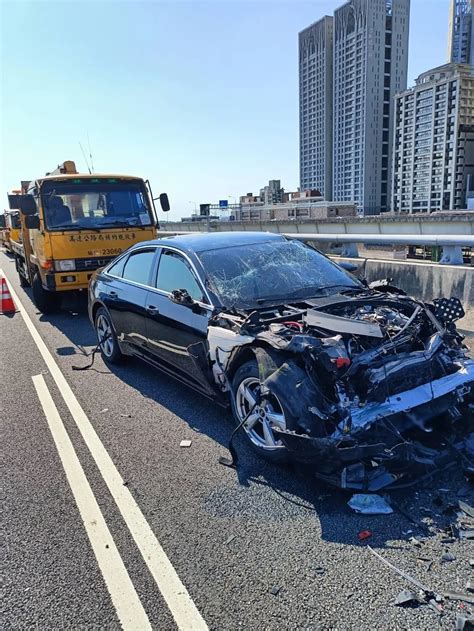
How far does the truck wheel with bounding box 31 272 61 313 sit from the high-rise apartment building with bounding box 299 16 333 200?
83.0m

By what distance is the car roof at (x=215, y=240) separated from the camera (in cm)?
514

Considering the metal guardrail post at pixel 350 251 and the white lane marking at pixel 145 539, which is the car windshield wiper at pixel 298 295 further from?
the metal guardrail post at pixel 350 251

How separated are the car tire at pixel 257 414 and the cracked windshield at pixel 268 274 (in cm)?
79

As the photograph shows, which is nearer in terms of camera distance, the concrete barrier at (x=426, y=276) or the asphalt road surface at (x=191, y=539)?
the asphalt road surface at (x=191, y=539)

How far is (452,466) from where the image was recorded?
3361 millimetres

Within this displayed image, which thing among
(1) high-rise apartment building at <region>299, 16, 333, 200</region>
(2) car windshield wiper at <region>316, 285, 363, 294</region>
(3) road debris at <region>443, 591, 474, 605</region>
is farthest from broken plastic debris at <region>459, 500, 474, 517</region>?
(1) high-rise apartment building at <region>299, 16, 333, 200</region>

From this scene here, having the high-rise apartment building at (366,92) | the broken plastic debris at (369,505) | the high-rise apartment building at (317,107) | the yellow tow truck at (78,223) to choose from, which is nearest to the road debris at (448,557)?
the broken plastic debris at (369,505)

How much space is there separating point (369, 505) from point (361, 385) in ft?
2.50

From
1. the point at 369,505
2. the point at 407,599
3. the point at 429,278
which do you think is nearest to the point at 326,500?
the point at 369,505

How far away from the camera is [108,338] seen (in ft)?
21.4

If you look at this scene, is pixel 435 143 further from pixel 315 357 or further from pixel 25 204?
pixel 315 357

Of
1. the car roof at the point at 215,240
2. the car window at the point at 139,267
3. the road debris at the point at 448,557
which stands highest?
the car roof at the point at 215,240

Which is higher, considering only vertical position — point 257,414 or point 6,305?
point 257,414

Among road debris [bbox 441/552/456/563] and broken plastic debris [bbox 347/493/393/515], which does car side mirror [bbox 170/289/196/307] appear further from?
road debris [bbox 441/552/456/563]
